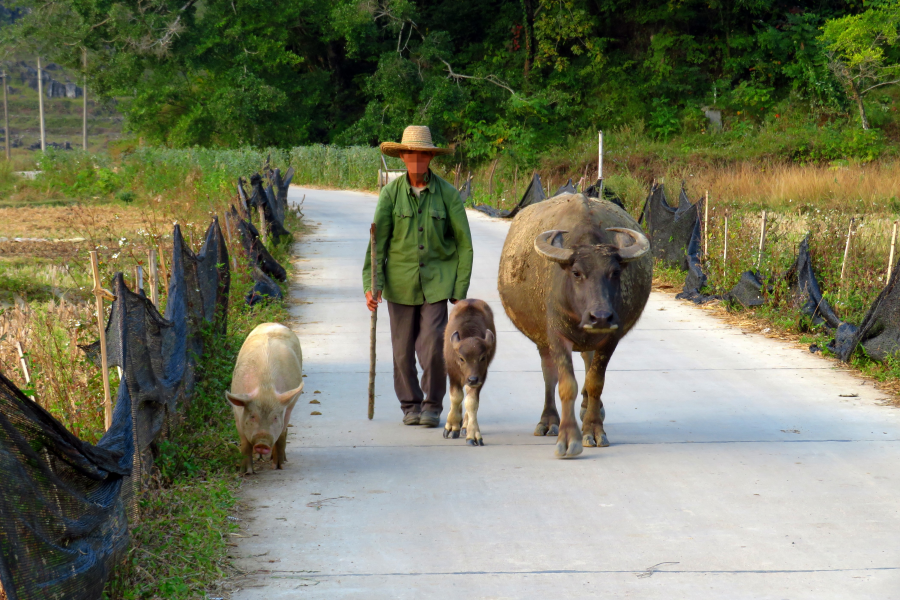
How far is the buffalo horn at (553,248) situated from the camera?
22.1ft

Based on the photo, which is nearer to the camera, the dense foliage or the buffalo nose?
the buffalo nose

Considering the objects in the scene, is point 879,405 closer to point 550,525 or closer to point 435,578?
point 550,525

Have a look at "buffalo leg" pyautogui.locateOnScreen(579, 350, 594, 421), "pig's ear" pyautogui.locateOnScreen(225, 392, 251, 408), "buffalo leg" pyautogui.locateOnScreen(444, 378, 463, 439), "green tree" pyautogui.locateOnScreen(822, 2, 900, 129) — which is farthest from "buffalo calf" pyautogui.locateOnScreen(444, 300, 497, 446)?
"green tree" pyautogui.locateOnScreen(822, 2, 900, 129)

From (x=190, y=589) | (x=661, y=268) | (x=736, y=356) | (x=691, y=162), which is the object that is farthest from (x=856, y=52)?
(x=190, y=589)

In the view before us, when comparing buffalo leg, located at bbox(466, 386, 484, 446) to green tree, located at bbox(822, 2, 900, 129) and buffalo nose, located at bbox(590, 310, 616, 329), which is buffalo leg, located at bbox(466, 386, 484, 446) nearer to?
buffalo nose, located at bbox(590, 310, 616, 329)

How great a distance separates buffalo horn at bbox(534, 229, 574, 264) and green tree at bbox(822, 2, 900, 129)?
30374 millimetres

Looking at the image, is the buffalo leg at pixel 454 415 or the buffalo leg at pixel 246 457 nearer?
the buffalo leg at pixel 246 457

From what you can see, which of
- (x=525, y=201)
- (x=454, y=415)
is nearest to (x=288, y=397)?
(x=454, y=415)

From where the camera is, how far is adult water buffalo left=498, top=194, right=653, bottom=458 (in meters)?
6.70

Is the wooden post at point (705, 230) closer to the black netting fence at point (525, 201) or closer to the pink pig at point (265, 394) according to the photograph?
the black netting fence at point (525, 201)

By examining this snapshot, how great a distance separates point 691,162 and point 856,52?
273 inches

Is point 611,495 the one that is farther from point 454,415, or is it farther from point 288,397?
point 288,397

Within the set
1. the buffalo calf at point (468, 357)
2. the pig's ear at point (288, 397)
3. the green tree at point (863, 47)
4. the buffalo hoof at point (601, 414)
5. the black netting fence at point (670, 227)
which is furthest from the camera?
the green tree at point (863, 47)

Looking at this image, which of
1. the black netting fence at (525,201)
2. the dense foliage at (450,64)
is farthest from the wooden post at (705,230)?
the dense foliage at (450,64)
